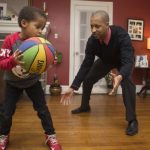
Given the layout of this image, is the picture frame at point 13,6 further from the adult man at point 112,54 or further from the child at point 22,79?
the child at point 22,79

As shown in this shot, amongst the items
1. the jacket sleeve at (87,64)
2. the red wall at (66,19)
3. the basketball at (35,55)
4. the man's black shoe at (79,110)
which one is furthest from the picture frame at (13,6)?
the basketball at (35,55)

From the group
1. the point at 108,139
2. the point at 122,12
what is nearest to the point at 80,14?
the point at 122,12

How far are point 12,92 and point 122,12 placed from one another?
4.64 m

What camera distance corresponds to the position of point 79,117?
342 centimetres

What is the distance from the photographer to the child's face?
6.50 feet

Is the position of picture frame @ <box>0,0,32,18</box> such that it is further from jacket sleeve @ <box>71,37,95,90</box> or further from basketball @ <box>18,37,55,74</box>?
basketball @ <box>18,37,55,74</box>

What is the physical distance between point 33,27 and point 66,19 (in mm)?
4183

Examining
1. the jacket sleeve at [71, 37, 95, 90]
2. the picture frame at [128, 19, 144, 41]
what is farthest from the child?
the picture frame at [128, 19, 144, 41]

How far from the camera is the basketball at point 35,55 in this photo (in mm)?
1889

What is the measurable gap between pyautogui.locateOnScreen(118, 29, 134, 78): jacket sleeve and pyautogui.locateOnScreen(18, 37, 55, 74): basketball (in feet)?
2.38

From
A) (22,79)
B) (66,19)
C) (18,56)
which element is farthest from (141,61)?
(18,56)

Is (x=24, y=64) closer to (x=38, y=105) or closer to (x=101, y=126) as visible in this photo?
(x=38, y=105)

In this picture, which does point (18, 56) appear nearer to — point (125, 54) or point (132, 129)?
point (125, 54)

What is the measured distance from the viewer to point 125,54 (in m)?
2.60
